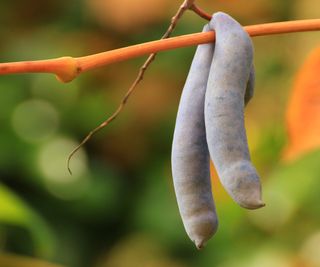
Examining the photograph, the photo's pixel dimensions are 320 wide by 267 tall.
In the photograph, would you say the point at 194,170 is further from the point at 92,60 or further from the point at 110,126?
the point at 110,126

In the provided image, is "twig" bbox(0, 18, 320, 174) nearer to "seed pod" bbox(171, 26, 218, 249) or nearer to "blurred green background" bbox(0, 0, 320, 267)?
"seed pod" bbox(171, 26, 218, 249)

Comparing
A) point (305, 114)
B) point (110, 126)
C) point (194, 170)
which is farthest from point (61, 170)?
point (194, 170)

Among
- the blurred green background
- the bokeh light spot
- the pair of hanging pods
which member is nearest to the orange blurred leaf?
the pair of hanging pods

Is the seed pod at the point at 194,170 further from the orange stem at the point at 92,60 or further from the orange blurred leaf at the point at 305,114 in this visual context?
the orange blurred leaf at the point at 305,114

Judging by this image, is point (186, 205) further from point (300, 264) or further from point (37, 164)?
point (37, 164)

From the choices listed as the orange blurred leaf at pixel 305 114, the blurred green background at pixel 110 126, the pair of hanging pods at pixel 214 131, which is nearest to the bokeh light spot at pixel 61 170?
the blurred green background at pixel 110 126
